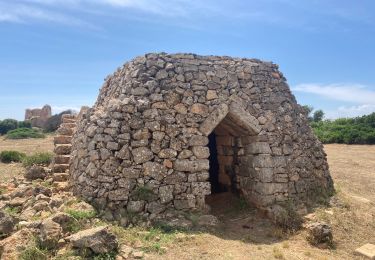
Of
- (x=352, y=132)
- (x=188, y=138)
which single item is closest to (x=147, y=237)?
(x=188, y=138)

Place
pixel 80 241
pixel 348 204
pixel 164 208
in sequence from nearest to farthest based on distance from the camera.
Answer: pixel 80 241
pixel 164 208
pixel 348 204

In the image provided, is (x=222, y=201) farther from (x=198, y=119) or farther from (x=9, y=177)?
(x=9, y=177)

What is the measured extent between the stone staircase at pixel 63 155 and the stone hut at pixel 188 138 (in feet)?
2.47

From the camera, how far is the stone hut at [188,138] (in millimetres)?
7098

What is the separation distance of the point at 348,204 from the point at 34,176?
307 inches

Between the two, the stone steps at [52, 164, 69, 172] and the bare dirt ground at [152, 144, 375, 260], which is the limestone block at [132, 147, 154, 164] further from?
the stone steps at [52, 164, 69, 172]

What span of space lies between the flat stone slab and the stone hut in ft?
5.56

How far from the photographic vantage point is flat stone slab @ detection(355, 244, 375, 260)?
633cm

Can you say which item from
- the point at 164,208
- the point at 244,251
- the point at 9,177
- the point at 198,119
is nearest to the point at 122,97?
the point at 198,119

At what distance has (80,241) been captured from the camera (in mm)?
5402

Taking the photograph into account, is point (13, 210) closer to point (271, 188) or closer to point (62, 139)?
point (62, 139)

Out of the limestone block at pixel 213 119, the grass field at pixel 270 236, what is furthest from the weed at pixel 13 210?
the limestone block at pixel 213 119

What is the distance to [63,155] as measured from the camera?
985cm

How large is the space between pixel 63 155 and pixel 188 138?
4140mm
